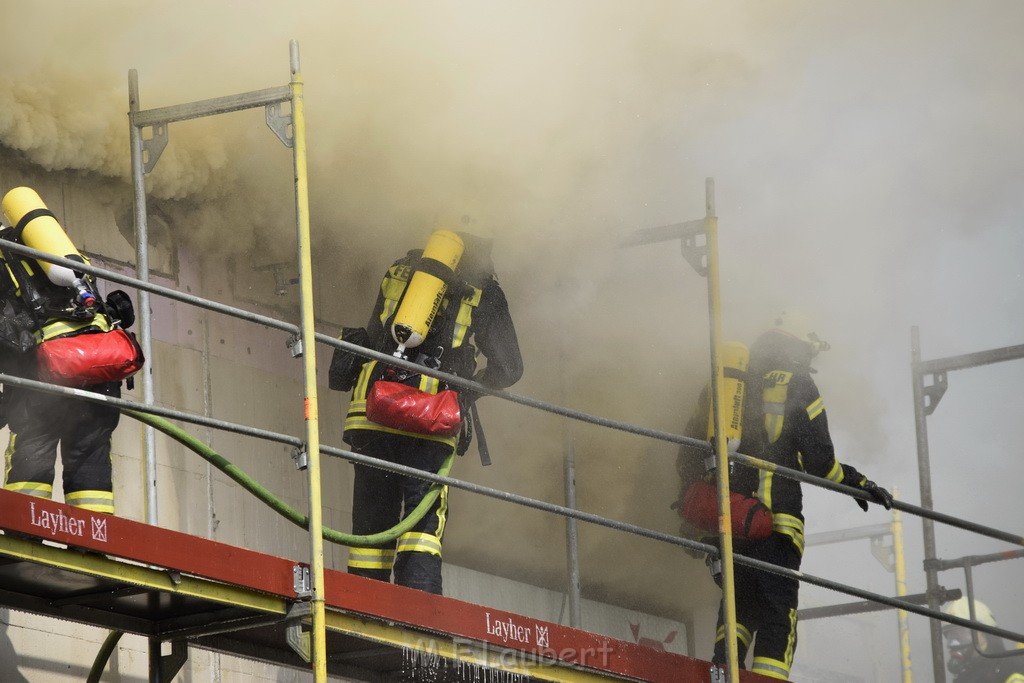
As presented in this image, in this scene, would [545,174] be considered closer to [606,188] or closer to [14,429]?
[606,188]

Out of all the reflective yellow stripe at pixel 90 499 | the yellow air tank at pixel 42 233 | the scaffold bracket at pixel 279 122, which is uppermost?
the scaffold bracket at pixel 279 122

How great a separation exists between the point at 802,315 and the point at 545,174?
1578 mm

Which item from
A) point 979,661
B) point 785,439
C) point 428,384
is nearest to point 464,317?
point 428,384

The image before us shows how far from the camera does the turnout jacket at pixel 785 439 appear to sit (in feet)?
27.6

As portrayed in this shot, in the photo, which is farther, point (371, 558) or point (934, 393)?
point (934, 393)

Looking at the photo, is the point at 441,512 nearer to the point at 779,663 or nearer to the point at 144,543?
the point at 144,543

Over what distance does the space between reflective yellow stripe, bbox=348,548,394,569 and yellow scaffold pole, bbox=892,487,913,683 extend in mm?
5472

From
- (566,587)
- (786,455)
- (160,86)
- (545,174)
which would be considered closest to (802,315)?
(786,455)

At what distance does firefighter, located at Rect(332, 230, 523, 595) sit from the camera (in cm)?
711

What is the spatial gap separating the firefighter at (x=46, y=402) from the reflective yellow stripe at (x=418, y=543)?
4.28ft

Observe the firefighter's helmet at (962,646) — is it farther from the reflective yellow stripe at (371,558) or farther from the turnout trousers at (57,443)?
the turnout trousers at (57,443)

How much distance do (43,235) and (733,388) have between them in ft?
12.1

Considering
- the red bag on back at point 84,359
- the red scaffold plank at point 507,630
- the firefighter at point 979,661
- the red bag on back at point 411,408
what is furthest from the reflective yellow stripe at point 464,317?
the firefighter at point 979,661

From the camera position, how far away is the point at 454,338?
743cm
